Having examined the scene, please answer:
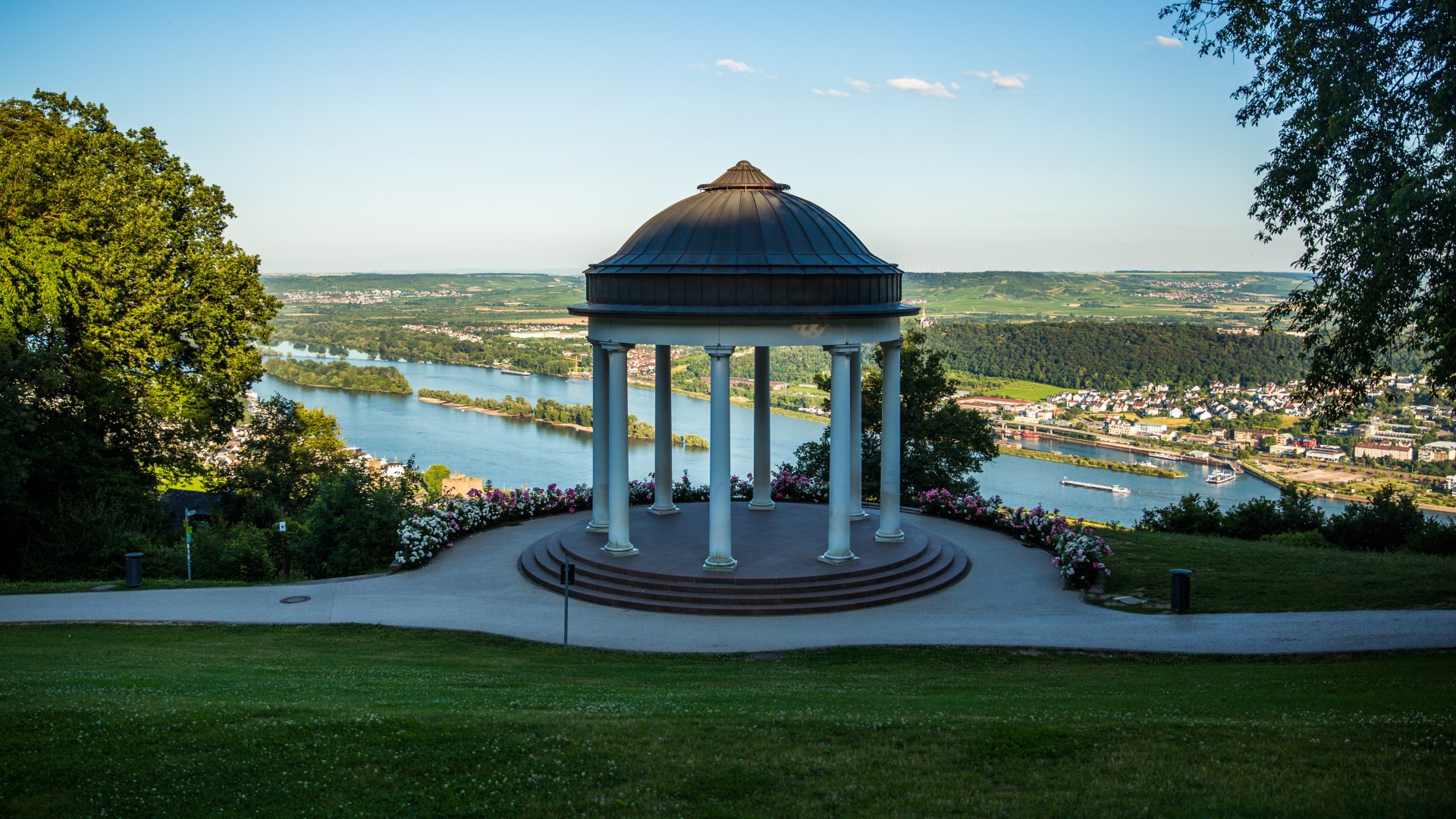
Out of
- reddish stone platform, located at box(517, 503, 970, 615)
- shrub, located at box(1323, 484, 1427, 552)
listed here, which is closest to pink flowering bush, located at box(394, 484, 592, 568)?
reddish stone platform, located at box(517, 503, 970, 615)

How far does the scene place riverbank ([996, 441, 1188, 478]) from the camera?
204 ft

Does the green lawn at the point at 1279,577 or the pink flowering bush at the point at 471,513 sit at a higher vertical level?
the pink flowering bush at the point at 471,513

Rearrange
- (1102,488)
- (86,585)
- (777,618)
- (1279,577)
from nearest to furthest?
(777,618) < (1279,577) < (86,585) < (1102,488)

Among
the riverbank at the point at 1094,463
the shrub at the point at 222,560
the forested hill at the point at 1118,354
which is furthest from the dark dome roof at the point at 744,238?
the forested hill at the point at 1118,354

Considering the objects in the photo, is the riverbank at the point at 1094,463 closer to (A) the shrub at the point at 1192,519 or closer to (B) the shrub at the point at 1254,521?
(A) the shrub at the point at 1192,519

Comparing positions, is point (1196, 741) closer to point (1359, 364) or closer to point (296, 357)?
point (1359, 364)

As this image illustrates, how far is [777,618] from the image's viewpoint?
16.9 meters

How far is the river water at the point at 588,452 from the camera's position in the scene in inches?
2151

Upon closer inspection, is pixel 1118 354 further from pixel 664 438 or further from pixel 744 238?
pixel 744 238

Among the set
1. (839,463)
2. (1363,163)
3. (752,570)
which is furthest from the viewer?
(839,463)

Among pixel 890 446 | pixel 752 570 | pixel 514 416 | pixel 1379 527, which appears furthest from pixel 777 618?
pixel 514 416

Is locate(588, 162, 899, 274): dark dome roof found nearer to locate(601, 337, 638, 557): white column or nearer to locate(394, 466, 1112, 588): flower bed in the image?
locate(601, 337, 638, 557): white column

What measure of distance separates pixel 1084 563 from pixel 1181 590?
1963mm

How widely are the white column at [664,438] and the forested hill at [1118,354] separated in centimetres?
6038
